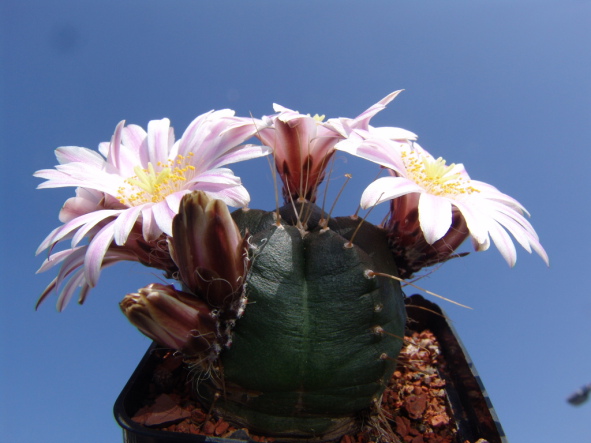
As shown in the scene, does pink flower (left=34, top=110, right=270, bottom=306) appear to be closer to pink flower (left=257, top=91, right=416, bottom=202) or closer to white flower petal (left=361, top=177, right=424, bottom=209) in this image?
pink flower (left=257, top=91, right=416, bottom=202)

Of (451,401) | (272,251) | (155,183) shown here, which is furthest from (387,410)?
(155,183)

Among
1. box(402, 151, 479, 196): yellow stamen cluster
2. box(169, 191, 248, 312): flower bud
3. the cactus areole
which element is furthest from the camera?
box(402, 151, 479, 196): yellow stamen cluster

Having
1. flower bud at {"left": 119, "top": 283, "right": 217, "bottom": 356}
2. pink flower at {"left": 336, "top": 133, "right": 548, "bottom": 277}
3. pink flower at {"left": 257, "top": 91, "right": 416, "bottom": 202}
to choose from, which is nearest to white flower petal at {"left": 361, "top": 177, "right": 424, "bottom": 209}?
pink flower at {"left": 336, "top": 133, "right": 548, "bottom": 277}

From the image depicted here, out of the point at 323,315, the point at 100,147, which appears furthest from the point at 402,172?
the point at 100,147

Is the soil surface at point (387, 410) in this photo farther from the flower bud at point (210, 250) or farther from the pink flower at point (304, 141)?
the pink flower at point (304, 141)

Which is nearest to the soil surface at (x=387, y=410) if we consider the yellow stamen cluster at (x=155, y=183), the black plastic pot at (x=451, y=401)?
the black plastic pot at (x=451, y=401)

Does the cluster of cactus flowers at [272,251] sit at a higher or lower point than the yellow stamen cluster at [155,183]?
lower

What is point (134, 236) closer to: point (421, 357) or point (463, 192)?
point (463, 192)

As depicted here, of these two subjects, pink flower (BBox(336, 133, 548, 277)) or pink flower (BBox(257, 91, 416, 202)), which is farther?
pink flower (BBox(257, 91, 416, 202))
